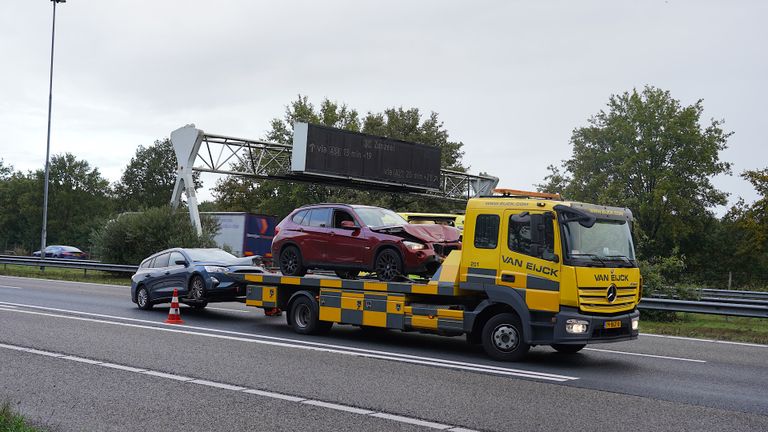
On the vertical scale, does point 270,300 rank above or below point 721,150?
below

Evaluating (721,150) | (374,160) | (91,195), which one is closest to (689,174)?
(721,150)

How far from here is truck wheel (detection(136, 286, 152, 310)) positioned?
63.1ft

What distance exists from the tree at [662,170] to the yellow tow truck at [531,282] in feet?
137

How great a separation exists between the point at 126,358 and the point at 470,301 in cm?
513

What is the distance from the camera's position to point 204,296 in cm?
1750

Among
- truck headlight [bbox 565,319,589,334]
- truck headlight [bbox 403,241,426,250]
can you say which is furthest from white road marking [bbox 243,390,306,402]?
truck headlight [bbox 403,241,426,250]

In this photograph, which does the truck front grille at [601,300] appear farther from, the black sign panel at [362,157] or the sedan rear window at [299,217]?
the black sign panel at [362,157]

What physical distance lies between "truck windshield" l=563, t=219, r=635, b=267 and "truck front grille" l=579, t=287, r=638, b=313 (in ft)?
1.32

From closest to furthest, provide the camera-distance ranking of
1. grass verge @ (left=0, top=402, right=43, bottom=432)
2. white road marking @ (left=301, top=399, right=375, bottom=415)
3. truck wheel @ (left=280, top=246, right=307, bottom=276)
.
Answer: grass verge @ (left=0, top=402, right=43, bottom=432)
white road marking @ (left=301, top=399, right=375, bottom=415)
truck wheel @ (left=280, top=246, right=307, bottom=276)

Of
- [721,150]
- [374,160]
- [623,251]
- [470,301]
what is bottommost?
[470,301]

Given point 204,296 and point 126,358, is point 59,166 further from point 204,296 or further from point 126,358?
point 126,358

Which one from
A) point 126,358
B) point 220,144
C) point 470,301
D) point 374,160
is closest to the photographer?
point 126,358

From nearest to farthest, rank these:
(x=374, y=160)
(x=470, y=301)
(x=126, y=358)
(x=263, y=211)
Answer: (x=126, y=358), (x=470, y=301), (x=374, y=160), (x=263, y=211)

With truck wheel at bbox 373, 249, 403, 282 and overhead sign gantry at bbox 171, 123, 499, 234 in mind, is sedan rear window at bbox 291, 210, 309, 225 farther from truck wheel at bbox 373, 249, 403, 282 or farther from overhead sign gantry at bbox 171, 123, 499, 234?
overhead sign gantry at bbox 171, 123, 499, 234
